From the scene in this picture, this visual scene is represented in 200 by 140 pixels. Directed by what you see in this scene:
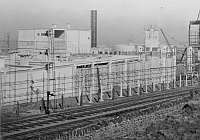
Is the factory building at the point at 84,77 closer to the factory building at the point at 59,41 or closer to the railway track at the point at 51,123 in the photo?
the railway track at the point at 51,123

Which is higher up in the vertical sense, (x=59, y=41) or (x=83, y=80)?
(x=59, y=41)

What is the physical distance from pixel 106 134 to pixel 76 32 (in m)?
29.5

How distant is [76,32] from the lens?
36750mm

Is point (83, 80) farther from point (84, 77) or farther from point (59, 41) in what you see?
point (59, 41)

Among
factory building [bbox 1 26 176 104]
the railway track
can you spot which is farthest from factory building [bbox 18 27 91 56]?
the railway track

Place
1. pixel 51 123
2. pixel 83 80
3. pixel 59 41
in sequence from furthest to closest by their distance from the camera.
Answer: pixel 59 41
pixel 83 80
pixel 51 123

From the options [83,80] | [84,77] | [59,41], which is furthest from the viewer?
[59,41]

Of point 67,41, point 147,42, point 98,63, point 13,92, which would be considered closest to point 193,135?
point 13,92

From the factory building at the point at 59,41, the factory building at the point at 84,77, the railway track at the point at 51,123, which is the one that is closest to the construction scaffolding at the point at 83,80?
the factory building at the point at 84,77

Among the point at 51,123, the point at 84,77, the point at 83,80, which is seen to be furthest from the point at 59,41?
the point at 51,123

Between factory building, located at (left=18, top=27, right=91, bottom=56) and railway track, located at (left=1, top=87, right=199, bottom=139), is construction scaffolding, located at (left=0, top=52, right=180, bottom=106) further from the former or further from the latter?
factory building, located at (left=18, top=27, right=91, bottom=56)

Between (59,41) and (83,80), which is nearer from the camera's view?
(83,80)

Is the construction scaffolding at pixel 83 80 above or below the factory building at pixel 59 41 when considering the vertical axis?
below

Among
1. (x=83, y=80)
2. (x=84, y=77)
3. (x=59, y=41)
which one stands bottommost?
(x=83, y=80)
